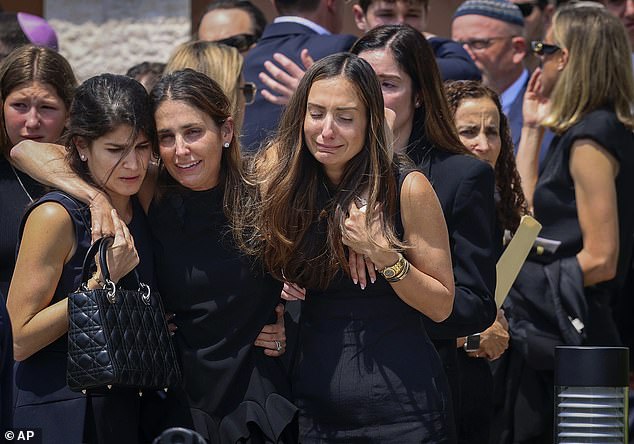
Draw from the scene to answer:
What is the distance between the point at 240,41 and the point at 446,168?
251 centimetres

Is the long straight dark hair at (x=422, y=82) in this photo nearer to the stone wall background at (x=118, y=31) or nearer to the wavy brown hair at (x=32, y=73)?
the wavy brown hair at (x=32, y=73)

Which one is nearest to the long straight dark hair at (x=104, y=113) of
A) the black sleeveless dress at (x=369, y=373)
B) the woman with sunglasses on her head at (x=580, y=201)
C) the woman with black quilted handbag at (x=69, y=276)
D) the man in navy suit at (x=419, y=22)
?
the woman with black quilted handbag at (x=69, y=276)

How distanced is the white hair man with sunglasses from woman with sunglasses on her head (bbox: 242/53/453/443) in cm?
289

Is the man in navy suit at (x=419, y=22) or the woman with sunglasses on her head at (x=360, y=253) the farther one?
the man in navy suit at (x=419, y=22)

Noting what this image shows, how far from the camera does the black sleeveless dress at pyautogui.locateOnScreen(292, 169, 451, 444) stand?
350 cm

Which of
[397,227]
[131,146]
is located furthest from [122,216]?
[397,227]

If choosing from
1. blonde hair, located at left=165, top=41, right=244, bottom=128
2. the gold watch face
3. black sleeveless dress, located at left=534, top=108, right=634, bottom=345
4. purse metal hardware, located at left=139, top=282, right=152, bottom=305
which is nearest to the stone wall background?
blonde hair, located at left=165, top=41, right=244, bottom=128

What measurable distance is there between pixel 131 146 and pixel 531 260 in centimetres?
203

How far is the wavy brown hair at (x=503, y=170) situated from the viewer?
184 inches

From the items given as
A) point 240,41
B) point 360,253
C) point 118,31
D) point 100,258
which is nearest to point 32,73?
point 100,258

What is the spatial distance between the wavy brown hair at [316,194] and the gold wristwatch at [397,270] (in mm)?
107

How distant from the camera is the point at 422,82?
4043 mm

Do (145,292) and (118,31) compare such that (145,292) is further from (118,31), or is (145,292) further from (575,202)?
(118,31)

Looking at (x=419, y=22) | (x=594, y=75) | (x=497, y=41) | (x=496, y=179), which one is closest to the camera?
(x=496, y=179)
